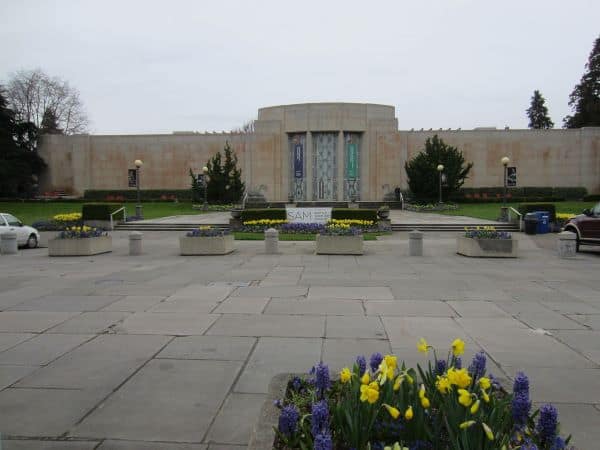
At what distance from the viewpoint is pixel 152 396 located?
4605 millimetres

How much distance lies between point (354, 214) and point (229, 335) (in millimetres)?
19971

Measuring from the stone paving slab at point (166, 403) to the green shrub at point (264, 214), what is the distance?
2135 centimetres

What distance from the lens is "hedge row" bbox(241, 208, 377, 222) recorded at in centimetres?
2595

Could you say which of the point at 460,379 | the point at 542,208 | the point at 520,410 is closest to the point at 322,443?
the point at 460,379

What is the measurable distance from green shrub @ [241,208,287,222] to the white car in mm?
10137

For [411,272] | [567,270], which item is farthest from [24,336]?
[567,270]

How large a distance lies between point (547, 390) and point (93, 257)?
48.3 feet

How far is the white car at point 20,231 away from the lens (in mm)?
19547

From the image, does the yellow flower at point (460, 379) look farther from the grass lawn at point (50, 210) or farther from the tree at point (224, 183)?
the tree at point (224, 183)

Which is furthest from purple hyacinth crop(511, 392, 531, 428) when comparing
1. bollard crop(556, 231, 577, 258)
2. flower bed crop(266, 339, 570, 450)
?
bollard crop(556, 231, 577, 258)

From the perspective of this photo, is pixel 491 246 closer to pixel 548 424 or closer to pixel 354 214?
pixel 354 214

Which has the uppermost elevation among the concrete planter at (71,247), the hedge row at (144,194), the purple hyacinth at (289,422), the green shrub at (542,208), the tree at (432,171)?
the tree at (432,171)

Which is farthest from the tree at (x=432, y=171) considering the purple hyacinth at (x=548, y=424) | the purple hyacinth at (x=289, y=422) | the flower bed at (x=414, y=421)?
the purple hyacinth at (x=289, y=422)

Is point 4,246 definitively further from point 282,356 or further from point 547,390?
point 547,390
